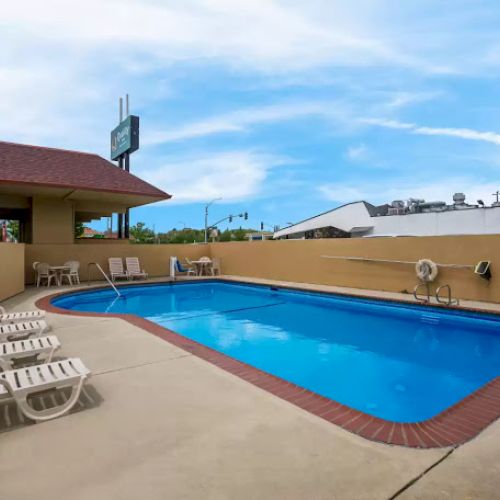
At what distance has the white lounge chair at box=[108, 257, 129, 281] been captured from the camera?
13.3 m

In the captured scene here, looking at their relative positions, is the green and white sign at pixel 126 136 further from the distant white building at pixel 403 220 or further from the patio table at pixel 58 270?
the distant white building at pixel 403 220

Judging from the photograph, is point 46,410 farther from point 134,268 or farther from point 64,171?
point 64,171

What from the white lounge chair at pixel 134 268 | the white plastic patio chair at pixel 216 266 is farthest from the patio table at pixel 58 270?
the white plastic patio chair at pixel 216 266

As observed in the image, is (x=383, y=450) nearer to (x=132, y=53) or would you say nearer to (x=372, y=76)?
(x=132, y=53)

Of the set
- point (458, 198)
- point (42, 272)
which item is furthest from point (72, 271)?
point (458, 198)

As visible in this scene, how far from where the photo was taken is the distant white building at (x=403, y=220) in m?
23.5

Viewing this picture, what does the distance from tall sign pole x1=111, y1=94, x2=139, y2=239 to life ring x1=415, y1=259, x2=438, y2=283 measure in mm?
14465

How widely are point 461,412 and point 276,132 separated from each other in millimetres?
26280

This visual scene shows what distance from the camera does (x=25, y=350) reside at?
11.7ft

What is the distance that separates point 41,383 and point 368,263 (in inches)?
378

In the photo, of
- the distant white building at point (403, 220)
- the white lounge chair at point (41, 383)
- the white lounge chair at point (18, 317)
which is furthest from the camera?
the distant white building at point (403, 220)

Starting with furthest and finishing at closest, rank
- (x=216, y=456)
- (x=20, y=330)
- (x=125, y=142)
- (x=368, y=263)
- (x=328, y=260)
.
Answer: (x=125, y=142), (x=328, y=260), (x=368, y=263), (x=20, y=330), (x=216, y=456)

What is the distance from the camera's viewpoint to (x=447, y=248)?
9.34 m

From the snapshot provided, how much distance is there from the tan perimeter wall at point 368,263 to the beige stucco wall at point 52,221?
239 inches
